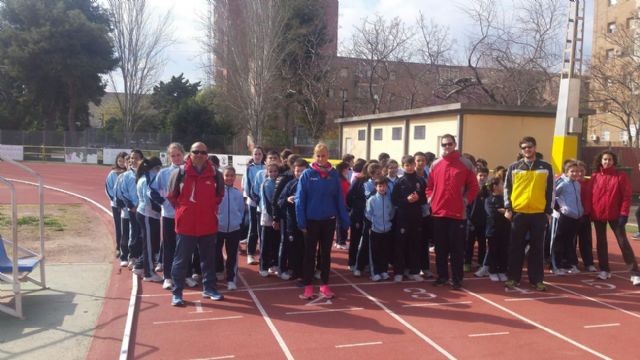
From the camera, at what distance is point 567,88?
1508 centimetres

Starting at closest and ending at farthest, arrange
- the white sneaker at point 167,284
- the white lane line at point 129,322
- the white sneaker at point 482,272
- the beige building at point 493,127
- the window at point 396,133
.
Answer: the white lane line at point 129,322, the white sneaker at point 167,284, the white sneaker at point 482,272, the beige building at point 493,127, the window at point 396,133

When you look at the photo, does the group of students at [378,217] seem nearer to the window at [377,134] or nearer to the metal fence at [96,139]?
the window at [377,134]

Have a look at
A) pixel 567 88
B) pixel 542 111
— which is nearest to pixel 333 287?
pixel 567 88

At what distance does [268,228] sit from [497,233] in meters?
3.36

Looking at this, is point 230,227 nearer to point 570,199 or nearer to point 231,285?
point 231,285

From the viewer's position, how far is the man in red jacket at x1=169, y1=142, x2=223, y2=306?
235 inches

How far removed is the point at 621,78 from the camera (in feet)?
76.5

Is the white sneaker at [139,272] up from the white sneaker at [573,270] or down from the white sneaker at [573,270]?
down

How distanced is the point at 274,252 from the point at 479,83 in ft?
72.8

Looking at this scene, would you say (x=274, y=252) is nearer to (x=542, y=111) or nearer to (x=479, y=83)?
(x=542, y=111)

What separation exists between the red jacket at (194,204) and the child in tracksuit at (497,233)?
4079 millimetres

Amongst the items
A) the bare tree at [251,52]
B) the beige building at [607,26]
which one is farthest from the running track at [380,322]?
the beige building at [607,26]

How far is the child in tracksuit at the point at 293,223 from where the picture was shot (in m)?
7.02

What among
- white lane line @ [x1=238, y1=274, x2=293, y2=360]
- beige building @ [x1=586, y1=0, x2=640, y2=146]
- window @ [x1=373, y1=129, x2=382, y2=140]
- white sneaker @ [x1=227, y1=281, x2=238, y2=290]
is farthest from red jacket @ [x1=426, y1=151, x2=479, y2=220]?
beige building @ [x1=586, y1=0, x2=640, y2=146]
